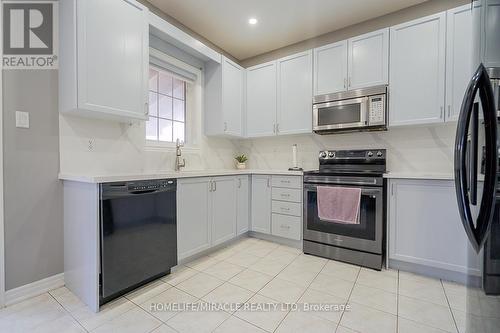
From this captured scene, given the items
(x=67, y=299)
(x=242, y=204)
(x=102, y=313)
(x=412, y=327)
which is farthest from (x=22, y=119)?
(x=412, y=327)

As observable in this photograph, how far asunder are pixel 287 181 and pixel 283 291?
1.32 meters

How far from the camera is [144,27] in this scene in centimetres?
219

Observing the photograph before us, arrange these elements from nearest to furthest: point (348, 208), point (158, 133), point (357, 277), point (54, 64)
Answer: point (54, 64)
point (357, 277)
point (348, 208)
point (158, 133)

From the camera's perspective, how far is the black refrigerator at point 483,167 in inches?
37.3

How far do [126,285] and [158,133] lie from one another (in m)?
1.71

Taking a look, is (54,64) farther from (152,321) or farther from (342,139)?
(342,139)

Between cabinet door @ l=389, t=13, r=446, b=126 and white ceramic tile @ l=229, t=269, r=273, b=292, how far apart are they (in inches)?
79.9

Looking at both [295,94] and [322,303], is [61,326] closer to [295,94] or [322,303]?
[322,303]

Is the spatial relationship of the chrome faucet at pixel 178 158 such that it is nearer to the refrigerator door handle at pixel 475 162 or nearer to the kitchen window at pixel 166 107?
the kitchen window at pixel 166 107

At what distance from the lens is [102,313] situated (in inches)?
63.2

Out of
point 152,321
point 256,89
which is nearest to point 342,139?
point 256,89

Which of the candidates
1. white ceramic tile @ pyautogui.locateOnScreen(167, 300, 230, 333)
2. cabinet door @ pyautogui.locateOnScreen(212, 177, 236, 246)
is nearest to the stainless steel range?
cabinet door @ pyautogui.locateOnScreen(212, 177, 236, 246)

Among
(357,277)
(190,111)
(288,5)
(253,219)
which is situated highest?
(288,5)

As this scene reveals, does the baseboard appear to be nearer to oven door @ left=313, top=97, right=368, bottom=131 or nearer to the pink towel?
the pink towel
